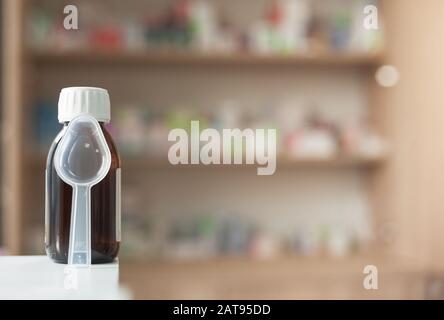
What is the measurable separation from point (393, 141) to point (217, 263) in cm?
58

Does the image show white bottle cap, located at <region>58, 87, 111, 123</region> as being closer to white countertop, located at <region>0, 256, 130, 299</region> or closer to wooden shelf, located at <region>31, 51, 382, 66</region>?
white countertop, located at <region>0, 256, 130, 299</region>

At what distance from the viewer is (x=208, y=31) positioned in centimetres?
168

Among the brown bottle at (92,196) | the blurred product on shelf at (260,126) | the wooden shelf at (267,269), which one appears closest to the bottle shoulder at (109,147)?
the brown bottle at (92,196)

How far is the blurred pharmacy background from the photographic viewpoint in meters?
1.58

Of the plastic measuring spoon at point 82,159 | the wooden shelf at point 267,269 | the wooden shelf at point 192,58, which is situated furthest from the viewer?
the wooden shelf at point 192,58

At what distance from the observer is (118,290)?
0.20 m

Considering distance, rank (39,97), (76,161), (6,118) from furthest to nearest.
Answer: (39,97) → (6,118) → (76,161)

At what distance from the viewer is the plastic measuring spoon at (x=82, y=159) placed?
0.63ft

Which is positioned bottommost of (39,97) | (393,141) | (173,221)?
(173,221)

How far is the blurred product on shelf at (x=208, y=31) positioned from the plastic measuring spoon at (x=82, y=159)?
147 cm

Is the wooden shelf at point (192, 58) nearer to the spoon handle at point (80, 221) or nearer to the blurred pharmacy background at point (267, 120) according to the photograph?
the blurred pharmacy background at point (267, 120)

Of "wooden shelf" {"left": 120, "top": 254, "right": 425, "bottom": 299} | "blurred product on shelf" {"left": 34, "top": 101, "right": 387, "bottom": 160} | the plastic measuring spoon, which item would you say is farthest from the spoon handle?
"blurred product on shelf" {"left": 34, "top": 101, "right": 387, "bottom": 160}
